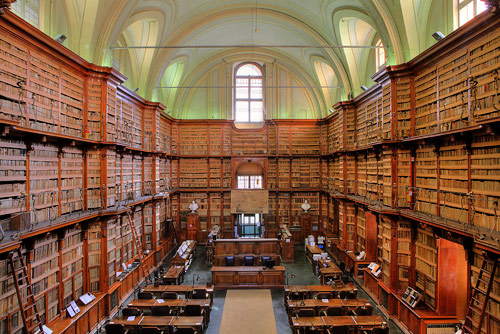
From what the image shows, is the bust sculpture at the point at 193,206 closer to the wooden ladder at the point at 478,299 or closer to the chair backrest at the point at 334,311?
the chair backrest at the point at 334,311

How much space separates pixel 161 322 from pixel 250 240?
19.1 feet

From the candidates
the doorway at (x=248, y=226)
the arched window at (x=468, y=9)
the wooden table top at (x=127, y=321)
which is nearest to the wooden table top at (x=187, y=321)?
the wooden table top at (x=127, y=321)

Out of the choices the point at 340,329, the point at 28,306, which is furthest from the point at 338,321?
the point at 28,306

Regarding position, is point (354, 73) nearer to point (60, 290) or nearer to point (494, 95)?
point (494, 95)

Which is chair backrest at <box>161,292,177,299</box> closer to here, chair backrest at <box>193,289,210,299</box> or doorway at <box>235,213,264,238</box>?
chair backrest at <box>193,289,210,299</box>

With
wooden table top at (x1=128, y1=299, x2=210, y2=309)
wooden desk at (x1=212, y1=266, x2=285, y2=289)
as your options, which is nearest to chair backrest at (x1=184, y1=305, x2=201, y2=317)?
wooden table top at (x1=128, y1=299, x2=210, y2=309)

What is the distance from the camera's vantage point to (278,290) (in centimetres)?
992

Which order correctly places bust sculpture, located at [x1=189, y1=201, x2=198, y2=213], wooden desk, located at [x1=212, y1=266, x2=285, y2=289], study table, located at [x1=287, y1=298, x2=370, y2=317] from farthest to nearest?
1. bust sculpture, located at [x1=189, y1=201, x2=198, y2=213]
2. wooden desk, located at [x1=212, y1=266, x2=285, y2=289]
3. study table, located at [x1=287, y1=298, x2=370, y2=317]

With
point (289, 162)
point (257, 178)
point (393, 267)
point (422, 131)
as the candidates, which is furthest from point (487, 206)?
point (257, 178)

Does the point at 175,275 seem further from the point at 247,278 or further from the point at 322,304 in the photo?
the point at 322,304

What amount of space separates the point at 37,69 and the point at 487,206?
960cm

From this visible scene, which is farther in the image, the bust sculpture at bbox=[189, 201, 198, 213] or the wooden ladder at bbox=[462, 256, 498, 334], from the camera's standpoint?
the bust sculpture at bbox=[189, 201, 198, 213]

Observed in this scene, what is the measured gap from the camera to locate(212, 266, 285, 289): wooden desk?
10.1m

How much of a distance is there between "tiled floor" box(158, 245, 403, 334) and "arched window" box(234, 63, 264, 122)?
8020 millimetres
